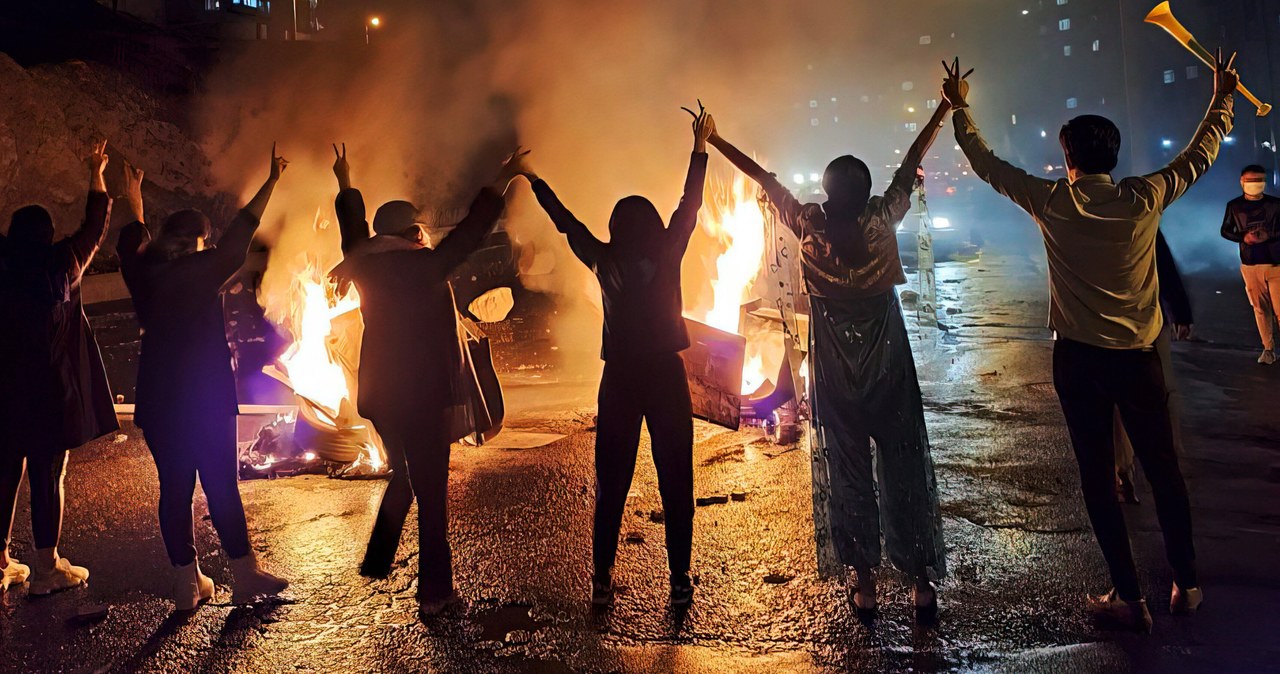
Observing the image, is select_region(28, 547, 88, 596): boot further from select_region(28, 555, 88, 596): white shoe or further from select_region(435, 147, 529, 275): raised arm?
select_region(435, 147, 529, 275): raised arm

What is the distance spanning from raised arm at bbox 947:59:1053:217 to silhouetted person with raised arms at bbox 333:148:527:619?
1.92m

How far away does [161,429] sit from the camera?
134 inches

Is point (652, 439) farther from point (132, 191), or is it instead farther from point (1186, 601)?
point (132, 191)

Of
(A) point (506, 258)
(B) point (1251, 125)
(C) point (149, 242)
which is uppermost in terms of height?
(B) point (1251, 125)

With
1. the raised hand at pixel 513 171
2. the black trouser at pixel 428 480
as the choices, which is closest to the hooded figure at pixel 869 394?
the raised hand at pixel 513 171

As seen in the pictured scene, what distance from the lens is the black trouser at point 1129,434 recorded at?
9.65 feet

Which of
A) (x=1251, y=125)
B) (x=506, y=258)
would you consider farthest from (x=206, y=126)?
(x=1251, y=125)

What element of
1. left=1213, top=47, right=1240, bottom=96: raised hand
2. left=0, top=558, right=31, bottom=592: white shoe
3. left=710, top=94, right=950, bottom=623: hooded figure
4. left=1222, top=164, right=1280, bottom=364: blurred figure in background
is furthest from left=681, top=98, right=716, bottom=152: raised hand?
left=1222, top=164, right=1280, bottom=364: blurred figure in background

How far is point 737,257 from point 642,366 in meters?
3.50

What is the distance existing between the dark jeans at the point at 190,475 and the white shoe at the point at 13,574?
101cm

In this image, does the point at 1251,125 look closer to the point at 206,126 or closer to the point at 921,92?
the point at 206,126

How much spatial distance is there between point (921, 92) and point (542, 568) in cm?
11019

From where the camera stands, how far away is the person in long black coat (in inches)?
143

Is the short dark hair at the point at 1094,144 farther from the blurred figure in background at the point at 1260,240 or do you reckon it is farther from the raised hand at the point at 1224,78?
the blurred figure in background at the point at 1260,240
